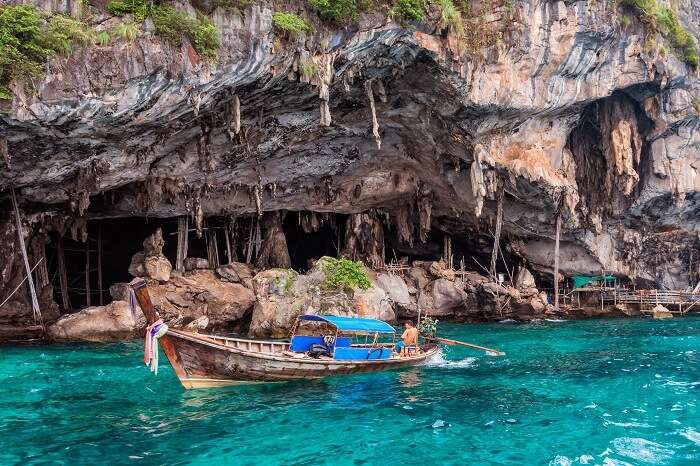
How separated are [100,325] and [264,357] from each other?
10.8m

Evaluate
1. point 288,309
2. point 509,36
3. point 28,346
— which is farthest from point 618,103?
point 28,346

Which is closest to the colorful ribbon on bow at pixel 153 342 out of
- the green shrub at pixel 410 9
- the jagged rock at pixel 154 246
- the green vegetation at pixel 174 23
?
the green vegetation at pixel 174 23

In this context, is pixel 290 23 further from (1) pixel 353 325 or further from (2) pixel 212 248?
(2) pixel 212 248

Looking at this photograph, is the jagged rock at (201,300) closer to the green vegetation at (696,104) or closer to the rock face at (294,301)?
the rock face at (294,301)

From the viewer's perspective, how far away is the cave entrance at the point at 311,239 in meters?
32.7

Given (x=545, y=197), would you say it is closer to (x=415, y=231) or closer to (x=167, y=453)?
(x=415, y=231)

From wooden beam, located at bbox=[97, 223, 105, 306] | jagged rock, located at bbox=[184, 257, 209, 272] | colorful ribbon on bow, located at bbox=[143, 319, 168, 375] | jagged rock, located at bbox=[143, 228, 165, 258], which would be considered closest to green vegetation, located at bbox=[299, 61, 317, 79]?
colorful ribbon on bow, located at bbox=[143, 319, 168, 375]

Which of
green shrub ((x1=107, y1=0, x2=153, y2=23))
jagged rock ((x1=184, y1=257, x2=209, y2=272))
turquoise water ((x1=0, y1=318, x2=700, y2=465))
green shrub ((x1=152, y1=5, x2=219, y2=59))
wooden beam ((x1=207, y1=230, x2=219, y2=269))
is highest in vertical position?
green shrub ((x1=107, y1=0, x2=153, y2=23))

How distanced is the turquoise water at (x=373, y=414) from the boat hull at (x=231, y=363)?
35 cm

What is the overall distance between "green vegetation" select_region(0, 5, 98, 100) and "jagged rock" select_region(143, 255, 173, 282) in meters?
10.8

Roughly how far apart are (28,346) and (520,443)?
16968mm

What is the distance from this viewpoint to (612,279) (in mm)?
32531

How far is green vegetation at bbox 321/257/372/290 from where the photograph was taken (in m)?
23.8

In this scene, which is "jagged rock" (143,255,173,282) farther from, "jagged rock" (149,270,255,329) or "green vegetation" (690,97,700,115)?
"green vegetation" (690,97,700,115)
